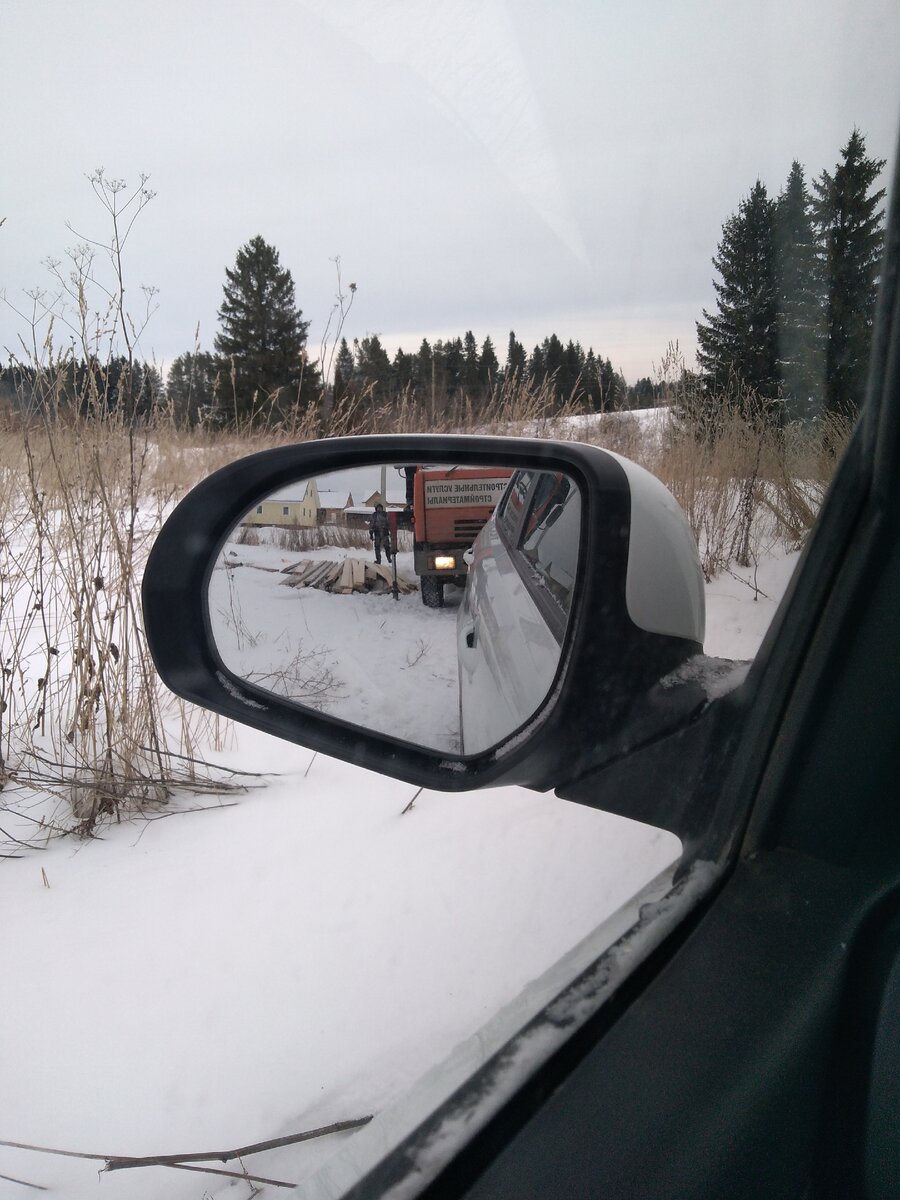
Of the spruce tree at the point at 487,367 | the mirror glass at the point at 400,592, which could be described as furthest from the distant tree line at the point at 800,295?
the spruce tree at the point at 487,367

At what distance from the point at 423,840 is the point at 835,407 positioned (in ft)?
5.70

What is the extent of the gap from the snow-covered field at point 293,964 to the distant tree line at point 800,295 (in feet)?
0.92

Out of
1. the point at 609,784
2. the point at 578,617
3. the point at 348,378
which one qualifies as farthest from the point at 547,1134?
the point at 348,378

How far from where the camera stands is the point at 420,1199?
2.30ft

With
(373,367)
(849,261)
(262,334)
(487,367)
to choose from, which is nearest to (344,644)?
(849,261)

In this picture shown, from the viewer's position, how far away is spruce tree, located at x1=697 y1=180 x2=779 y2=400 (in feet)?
3.89

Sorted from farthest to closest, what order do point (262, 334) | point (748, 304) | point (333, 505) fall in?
point (262, 334) < point (333, 505) < point (748, 304)

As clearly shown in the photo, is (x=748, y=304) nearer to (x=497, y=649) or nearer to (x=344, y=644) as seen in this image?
(x=497, y=649)

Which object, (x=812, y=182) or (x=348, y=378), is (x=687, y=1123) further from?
(x=348, y=378)

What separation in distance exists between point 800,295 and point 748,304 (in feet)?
0.49

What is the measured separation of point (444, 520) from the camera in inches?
66.5

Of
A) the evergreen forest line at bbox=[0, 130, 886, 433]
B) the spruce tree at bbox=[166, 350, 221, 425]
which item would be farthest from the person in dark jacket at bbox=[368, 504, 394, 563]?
the spruce tree at bbox=[166, 350, 221, 425]

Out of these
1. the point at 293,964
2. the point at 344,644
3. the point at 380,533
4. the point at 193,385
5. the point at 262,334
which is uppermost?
the point at 262,334

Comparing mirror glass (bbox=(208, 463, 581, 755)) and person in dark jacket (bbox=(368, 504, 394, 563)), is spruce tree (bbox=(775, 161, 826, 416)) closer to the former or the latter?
mirror glass (bbox=(208, 463, 581, 755))
